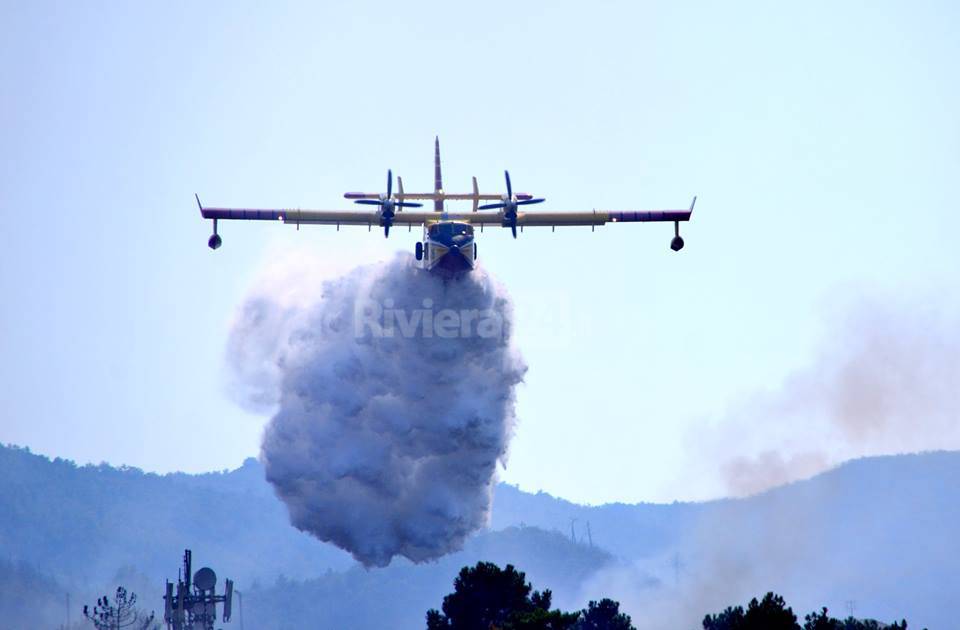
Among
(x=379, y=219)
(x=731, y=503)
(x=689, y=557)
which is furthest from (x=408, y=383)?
(x=689, y=557)

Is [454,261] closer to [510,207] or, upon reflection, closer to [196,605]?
[510,207]

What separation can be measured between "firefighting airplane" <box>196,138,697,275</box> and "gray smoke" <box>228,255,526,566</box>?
2454mm

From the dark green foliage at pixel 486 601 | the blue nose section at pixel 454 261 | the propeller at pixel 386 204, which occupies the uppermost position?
the propeller at pixel 386 204

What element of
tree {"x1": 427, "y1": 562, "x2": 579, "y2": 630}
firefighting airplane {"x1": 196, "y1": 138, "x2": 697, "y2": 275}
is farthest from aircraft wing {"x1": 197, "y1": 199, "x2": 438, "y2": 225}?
tree {"x1": 427, "y1": 562, "x2": 579, "y2": 630}

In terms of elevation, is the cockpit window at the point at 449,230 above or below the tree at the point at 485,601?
above

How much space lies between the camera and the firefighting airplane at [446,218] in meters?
67.0

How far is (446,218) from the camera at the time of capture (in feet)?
229

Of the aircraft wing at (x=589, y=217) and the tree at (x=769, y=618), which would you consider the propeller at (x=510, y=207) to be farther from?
the tree at (x=769, y=618)

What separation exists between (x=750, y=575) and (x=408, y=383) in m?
97.4

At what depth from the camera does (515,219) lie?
232 ft

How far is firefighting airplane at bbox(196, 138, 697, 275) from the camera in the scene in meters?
67.0

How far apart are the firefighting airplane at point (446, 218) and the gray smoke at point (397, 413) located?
8.05 feet

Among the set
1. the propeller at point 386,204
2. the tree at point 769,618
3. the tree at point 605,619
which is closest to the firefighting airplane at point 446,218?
the propeller at point 386,204

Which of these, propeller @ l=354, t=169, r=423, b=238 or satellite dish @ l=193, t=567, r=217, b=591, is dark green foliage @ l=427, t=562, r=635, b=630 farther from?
propeller @ l=354, t=169, r=423, b=238
